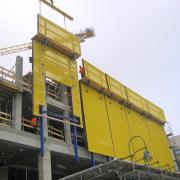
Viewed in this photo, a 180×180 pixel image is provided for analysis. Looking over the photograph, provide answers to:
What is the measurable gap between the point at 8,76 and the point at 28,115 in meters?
7.00

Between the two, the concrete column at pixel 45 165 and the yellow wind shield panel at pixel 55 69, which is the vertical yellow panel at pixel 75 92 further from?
the concrete column at pixel 45 165

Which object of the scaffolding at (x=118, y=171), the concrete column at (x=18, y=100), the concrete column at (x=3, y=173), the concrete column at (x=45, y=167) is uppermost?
the concrete column at (x=18, y=100)

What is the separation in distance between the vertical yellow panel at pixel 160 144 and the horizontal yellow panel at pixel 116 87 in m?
7.61

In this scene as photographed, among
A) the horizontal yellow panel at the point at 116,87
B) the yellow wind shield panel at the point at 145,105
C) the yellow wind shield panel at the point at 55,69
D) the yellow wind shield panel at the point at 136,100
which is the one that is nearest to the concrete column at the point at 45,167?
the yellow wind shield panel at the point at 55,69

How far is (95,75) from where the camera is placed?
125 feet

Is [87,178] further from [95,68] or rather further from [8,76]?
[95,68]

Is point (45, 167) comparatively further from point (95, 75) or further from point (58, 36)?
point (58, 36)

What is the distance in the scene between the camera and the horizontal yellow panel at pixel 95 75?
36688mm

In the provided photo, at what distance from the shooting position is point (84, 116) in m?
33.1

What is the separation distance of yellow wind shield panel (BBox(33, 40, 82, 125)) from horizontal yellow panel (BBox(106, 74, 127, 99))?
670cm

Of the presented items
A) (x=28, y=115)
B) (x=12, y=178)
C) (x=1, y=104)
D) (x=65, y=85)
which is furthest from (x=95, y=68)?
(x=12, y=178)

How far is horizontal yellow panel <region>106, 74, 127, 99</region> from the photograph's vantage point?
4010 centimetres

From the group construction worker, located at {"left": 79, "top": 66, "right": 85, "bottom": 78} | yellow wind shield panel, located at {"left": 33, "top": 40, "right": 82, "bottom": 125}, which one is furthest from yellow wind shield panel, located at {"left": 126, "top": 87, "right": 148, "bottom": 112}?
yellow wind shield panel, located at {"left": 33, "top": 40, "right": 82, "bottom": 125}

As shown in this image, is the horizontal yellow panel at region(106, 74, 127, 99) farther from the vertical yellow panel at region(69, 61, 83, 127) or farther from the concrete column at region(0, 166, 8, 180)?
the concrete column at region(0, 166, 8, 180)
